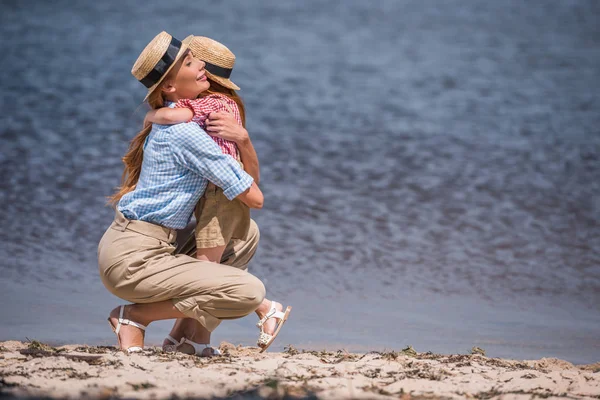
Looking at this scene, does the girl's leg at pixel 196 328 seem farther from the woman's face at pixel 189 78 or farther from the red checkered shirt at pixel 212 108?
the woman's face at pixel 189 78

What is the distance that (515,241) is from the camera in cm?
731

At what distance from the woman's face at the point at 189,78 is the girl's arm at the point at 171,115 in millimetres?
122

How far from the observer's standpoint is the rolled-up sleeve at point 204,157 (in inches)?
133

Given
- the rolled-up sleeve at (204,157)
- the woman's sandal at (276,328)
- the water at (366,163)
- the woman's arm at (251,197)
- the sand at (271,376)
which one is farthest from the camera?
the water at (366,163)

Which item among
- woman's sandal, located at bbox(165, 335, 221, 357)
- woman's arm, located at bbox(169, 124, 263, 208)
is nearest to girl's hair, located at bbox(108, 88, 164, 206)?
woman's arm, located at bbox(169, 124, 263, 208)

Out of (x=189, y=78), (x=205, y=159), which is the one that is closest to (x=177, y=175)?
(x=205, y=159)

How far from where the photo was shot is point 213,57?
359 centimetres

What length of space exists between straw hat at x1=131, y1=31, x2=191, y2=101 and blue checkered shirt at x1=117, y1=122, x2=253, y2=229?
0.67 feet

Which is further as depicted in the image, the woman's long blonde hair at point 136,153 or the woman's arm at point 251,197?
the woman's long blonde hair at point 136,153

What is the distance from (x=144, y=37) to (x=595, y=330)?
9.16 metres

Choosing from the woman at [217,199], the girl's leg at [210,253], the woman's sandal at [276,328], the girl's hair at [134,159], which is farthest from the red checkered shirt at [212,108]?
the woman's sandal at [276,328]

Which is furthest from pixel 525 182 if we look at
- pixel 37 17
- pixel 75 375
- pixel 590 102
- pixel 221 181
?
pixel 37 17

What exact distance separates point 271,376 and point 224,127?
3.27 feet

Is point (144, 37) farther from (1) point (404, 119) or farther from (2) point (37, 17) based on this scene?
(1) point (404, 119)
